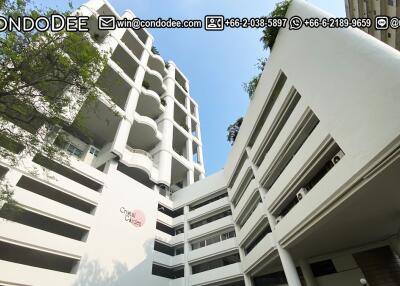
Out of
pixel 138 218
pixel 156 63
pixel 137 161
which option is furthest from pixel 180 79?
pixel 138 218

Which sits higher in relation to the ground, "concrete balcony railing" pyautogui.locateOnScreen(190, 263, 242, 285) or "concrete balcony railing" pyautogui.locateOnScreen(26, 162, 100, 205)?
"concrete balcony railing" pyautogui.locateOnScreen(26, 162, 100, 205)

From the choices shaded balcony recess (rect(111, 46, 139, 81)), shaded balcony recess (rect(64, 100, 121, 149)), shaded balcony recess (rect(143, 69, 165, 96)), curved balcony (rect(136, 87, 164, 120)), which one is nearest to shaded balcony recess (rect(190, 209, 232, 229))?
shaded balcony recess (rect(64, 100, 121, 149))

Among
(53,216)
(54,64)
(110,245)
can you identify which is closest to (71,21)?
(54,64)

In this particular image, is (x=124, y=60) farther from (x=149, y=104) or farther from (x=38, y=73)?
(x=38, y=73)

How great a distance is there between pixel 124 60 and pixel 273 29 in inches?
830

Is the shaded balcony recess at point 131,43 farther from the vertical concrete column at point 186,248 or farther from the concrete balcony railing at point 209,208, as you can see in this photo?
the concrete balcony railing at point 209,208

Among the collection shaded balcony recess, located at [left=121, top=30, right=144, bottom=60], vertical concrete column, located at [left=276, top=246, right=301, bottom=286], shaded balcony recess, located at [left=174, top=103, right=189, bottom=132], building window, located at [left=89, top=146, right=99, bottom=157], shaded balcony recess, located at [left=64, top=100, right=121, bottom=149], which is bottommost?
vertical concrete column, located at [left=276, top=246, right=301, bottom=286]

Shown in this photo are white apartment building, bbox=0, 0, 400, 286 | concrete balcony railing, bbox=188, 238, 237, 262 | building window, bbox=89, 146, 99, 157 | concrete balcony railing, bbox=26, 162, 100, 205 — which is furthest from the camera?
building window, bbox=89, 146, 99, 157

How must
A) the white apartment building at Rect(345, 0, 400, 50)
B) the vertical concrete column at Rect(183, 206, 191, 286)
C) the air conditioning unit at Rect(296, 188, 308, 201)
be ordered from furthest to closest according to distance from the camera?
the vertical concrete column at Rect(183, 206, 191, 286)
the white apartment building at Rect(345, 0, 400, 50)
the air conditioning unit at Rect(296, 188, 308, 201)

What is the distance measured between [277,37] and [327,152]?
7.78m

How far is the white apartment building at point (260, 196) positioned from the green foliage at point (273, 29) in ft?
4.97

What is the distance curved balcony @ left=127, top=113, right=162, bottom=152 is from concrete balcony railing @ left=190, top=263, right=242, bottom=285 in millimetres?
14927

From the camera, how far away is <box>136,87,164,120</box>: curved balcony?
2895 cm

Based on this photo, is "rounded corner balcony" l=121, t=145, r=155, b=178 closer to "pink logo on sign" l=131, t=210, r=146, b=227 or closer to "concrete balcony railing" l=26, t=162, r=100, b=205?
"pink logo on sign" l=131, t=210, r=146, b=227
